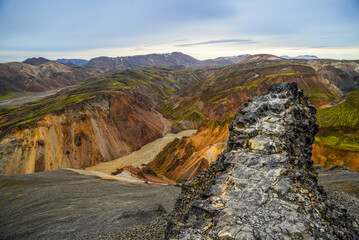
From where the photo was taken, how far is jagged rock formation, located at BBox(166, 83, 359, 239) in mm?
9047

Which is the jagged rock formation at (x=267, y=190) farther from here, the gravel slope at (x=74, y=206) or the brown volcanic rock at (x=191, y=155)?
the brown volcanic rock at (x=191, y=155)

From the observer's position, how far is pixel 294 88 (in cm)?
1559

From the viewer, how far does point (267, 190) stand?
33.8 feet

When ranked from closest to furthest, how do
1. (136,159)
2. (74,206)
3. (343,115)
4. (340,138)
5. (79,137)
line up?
(74,206) < (340,138) < (79,137) < (136,159) < (343,115)

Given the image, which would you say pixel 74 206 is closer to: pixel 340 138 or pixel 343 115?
pixel 340 138

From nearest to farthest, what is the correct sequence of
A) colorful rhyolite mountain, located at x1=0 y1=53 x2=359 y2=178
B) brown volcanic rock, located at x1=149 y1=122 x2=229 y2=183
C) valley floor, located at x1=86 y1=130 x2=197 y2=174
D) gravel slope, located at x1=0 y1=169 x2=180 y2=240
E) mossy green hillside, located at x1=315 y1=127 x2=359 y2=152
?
gravel slope, located at x1=0 y1=169 x2=180 y2=240 < brown volcanic rock, located at x1=149 y1=122 x2=229 y2=183 < mossy green hillside, located at x1=315 y1=127 x2=359 y2=152 < colorful rhyolite mountain, located at x1=0 y1=53 x2=359 y2=178 < valley floor, located at x1=86 y1=130 x2=197 y2=174

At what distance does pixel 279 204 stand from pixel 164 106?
118652 millimetres

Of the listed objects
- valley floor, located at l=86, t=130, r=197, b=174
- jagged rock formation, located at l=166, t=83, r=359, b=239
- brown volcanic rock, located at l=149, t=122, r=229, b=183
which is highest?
jagged rock formation, located at l=166, t=83, r=359, b=239

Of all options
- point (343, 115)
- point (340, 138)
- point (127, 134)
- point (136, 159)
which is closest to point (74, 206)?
point (136, 159)

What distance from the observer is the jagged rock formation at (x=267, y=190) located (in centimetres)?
905

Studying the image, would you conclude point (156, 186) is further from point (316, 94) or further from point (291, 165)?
point (316, 94)

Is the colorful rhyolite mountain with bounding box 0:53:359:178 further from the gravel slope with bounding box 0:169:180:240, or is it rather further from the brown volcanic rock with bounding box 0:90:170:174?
the gravel slope with bounding box 0:169:180:240

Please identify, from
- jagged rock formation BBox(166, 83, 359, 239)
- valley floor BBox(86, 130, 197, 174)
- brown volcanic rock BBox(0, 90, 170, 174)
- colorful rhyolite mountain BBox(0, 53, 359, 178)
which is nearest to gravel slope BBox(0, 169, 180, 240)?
jagged rock formation BBox(166, 83, 359, 239)

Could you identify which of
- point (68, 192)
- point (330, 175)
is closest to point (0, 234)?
point (68, 192)
